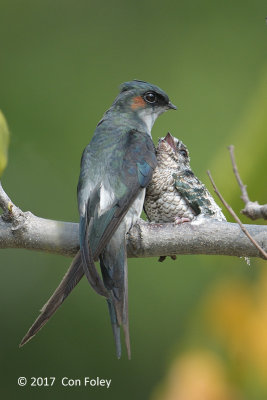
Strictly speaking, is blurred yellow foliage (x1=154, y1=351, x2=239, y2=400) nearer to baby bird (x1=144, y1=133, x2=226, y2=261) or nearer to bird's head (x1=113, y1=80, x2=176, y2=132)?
baby bird (x1=144, y1=133, x2=226, y2=261)

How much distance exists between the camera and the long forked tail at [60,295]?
Result: 10.6 feet

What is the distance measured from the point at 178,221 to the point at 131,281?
234cm

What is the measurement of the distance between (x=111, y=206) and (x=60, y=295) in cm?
51

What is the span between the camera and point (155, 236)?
350 cm

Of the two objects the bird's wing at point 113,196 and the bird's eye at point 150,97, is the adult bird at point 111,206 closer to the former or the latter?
the bird's wing at point 113,196

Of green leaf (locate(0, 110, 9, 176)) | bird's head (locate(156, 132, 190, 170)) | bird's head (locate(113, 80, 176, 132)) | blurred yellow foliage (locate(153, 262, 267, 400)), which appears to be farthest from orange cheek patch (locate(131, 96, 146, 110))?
green leaf (locate(0, 110, 9, 176))

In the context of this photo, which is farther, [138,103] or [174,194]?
[138,103]

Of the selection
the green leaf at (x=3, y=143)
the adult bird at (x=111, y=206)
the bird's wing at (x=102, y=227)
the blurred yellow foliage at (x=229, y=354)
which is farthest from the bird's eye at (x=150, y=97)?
the green leaf at (x=3, y=143)

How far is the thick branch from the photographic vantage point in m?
3.38

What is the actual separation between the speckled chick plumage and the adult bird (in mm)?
188

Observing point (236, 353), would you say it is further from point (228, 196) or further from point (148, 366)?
point (148, 366)

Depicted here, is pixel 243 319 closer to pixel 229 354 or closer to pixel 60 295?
pixel 229 354

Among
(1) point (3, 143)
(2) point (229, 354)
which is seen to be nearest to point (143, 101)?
(2) point (229, 354)

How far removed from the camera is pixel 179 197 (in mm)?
4152
